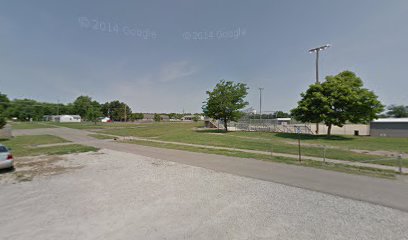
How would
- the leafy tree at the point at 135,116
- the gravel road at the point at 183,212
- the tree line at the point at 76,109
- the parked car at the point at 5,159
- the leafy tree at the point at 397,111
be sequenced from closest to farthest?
the gravel road at the point at 183,212, the parked car at the point at 5,159, the leafy tree at the point at 397,111, the tree line at the point at 76,109, the leafy tree at the point at 135,116

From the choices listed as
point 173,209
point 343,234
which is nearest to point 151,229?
point 173,209

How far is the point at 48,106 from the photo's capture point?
106000mm

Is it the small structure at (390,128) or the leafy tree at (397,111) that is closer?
the small structure at (390,128)

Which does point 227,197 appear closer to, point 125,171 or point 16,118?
point 125,171

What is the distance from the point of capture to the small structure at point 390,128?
27.1m

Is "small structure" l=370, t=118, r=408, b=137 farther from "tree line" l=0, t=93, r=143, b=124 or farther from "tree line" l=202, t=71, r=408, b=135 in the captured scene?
"tree line" l=0, t=93, r=143, b=124

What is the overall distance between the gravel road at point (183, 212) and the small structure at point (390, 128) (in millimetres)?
34532

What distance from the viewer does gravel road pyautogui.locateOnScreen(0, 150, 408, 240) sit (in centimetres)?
331

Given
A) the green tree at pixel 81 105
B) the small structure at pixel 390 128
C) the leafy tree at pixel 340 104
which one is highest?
the green tree at pixel 81 105

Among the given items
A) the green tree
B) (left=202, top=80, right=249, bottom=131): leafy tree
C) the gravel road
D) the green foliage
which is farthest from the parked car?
the green tree

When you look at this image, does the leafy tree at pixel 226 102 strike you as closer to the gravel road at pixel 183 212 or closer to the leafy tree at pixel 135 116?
the gravel road at pixel 183 212

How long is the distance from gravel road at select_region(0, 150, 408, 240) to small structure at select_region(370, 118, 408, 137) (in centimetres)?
3453

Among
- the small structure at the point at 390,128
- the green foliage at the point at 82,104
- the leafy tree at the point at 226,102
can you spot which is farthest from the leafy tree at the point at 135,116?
the small structure at the point at 390,128

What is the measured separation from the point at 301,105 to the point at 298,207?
2156cm
